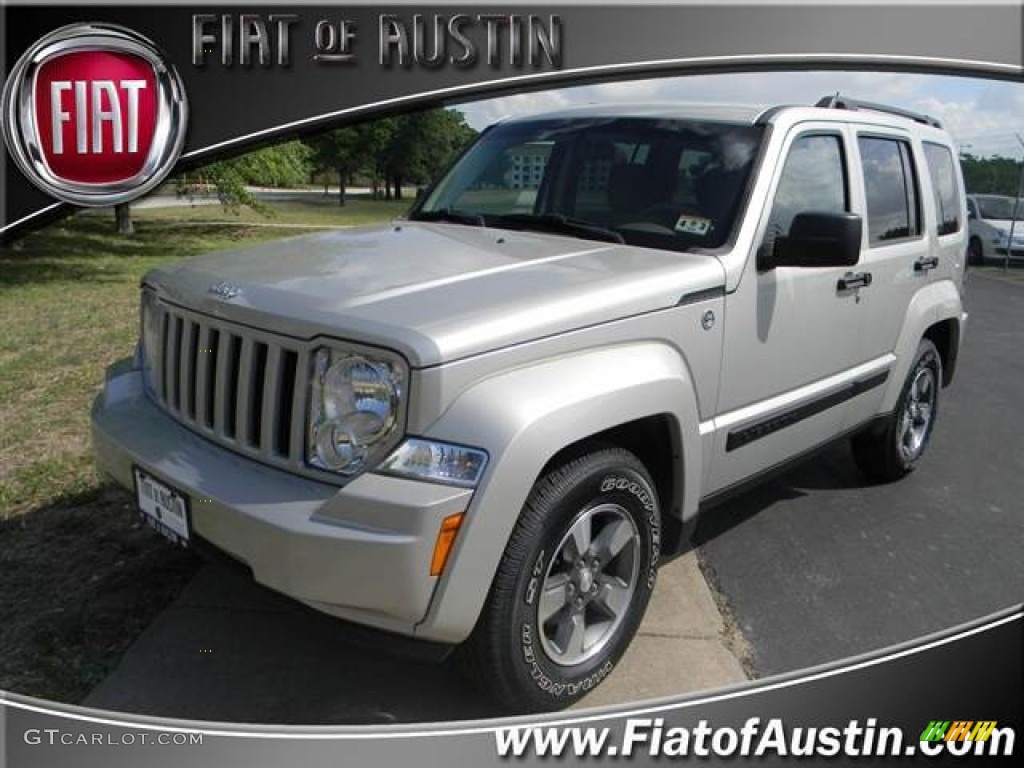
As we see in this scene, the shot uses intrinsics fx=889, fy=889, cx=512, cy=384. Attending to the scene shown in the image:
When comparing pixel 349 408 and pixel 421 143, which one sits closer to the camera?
pixel 349 408

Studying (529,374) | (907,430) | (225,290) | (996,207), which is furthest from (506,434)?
(996,207)

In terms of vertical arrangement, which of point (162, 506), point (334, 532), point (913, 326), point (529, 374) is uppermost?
point (529, 374)

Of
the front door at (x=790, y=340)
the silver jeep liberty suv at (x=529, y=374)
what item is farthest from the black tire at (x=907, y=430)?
the front door at (x=790, y=340)

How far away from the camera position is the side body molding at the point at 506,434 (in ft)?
7.68

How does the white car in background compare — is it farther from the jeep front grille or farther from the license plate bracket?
the license plate bracket

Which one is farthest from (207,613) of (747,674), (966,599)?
(966,599)

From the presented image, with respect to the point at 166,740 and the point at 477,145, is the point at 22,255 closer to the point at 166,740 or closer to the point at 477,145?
the point at 477,145

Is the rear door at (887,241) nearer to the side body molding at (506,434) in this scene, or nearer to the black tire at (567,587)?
the black tire at (567,587)

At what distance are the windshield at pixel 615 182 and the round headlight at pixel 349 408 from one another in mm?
1375

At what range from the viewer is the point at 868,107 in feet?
15.0

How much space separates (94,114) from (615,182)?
11.8 ft

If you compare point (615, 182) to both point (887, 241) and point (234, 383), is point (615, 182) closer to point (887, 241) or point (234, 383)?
point (887, 241)

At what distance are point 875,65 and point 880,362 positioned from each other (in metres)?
1.47

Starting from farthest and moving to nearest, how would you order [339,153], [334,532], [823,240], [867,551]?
[339,153] → [867,551] → [823,240] → [334,532]
